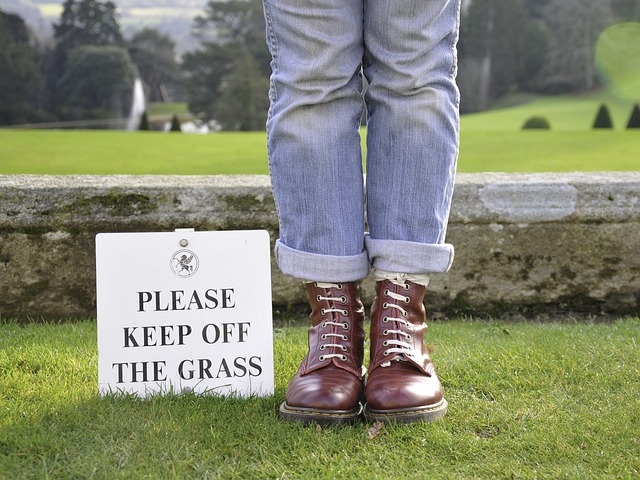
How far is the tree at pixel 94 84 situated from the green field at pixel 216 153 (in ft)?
62.8

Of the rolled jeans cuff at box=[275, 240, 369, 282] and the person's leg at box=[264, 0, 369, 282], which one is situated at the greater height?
the person's leg at box=[264, 0, 369, 282]

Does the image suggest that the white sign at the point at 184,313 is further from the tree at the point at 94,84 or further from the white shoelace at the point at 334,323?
the tree at the point at 94,84

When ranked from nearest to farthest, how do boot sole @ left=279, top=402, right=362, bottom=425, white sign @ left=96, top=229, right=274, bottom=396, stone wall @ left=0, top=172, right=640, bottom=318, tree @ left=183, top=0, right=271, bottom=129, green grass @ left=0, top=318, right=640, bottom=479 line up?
green grass @ left=0, top=318, right=640, bottom=479 → boot sole @ left=279, top=402, right=362, bottom=425 → white sign @ left=96, top=229, right=274, bottom=396 → stone wall @ left=0, top=172, right=640, bottom=318 → tree @ left=183, top=0, right=271, bottom=129

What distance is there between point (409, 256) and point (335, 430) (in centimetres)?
31

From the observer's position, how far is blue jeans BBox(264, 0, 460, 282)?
1.16m

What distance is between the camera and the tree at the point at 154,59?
33094mm

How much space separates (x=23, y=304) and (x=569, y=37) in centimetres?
3520

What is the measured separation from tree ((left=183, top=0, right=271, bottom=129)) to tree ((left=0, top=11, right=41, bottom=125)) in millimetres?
8000

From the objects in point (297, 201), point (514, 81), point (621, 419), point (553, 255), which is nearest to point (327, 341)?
point (297, 201)

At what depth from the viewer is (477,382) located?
1310 millimetres

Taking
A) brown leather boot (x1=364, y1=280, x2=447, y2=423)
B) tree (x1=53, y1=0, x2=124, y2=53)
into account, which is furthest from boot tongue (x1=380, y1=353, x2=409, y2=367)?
tree (x1=53, y1=0, x2=124, y2=53)

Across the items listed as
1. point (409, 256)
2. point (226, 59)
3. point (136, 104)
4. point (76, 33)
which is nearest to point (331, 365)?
point (409, 256)

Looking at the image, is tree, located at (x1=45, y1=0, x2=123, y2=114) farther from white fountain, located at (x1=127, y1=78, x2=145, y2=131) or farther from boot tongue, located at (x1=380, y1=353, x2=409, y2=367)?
boot tongue, located at (x1=380, y1=353, x2=409, y2=367)

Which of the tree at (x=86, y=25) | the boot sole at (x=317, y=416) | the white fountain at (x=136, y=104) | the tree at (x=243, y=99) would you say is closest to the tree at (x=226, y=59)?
the tree at (x=243, y=99)
